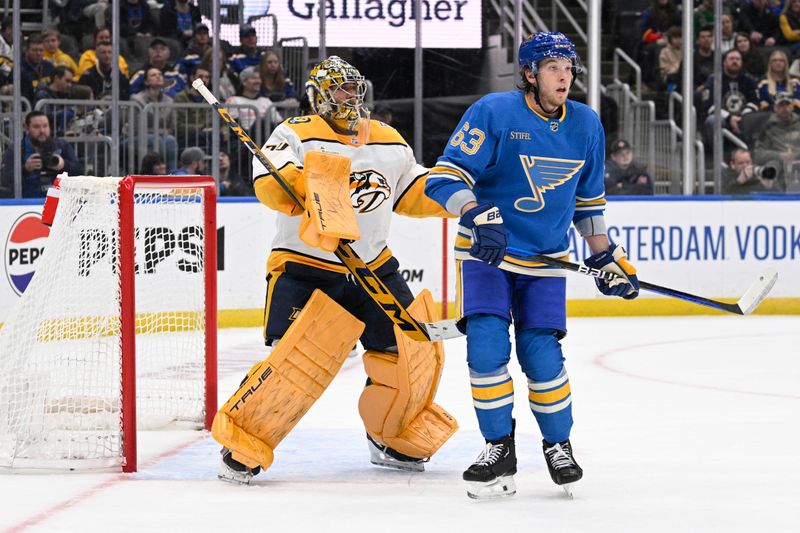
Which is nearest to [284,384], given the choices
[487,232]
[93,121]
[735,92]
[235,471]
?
[235,471]

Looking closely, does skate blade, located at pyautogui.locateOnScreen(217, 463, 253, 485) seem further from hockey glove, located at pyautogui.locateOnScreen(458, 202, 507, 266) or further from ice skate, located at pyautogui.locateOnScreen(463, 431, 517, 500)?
hockey glove, located at pyautogui.locateOnScreen(458, 202, 507, 266)

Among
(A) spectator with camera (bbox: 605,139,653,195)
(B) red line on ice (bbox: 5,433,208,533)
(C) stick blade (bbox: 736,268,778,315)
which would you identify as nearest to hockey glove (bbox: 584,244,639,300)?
(C) stick blade (bbox: 736,268,778,315)

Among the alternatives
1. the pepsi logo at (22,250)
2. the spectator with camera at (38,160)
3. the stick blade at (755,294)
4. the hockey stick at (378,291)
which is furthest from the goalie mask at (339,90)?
the spectator with camera at (38,160)

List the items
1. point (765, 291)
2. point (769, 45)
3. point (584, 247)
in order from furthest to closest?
point (769, 45) → point (584, 247) → point (765, 291)

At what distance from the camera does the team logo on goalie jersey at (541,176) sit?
3090 mm

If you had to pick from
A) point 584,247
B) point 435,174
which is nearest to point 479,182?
point 435,174

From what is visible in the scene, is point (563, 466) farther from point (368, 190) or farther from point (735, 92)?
point (735, 92)

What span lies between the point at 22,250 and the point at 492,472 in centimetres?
395

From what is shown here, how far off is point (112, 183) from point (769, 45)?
273 inches

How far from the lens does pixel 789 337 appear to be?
268 inches

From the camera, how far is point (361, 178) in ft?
11.1

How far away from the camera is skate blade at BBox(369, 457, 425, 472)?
11.4 ft

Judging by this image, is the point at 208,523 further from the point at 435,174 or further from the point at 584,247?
the point at 584,247

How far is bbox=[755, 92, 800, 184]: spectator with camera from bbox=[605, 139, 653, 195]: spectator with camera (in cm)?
84
